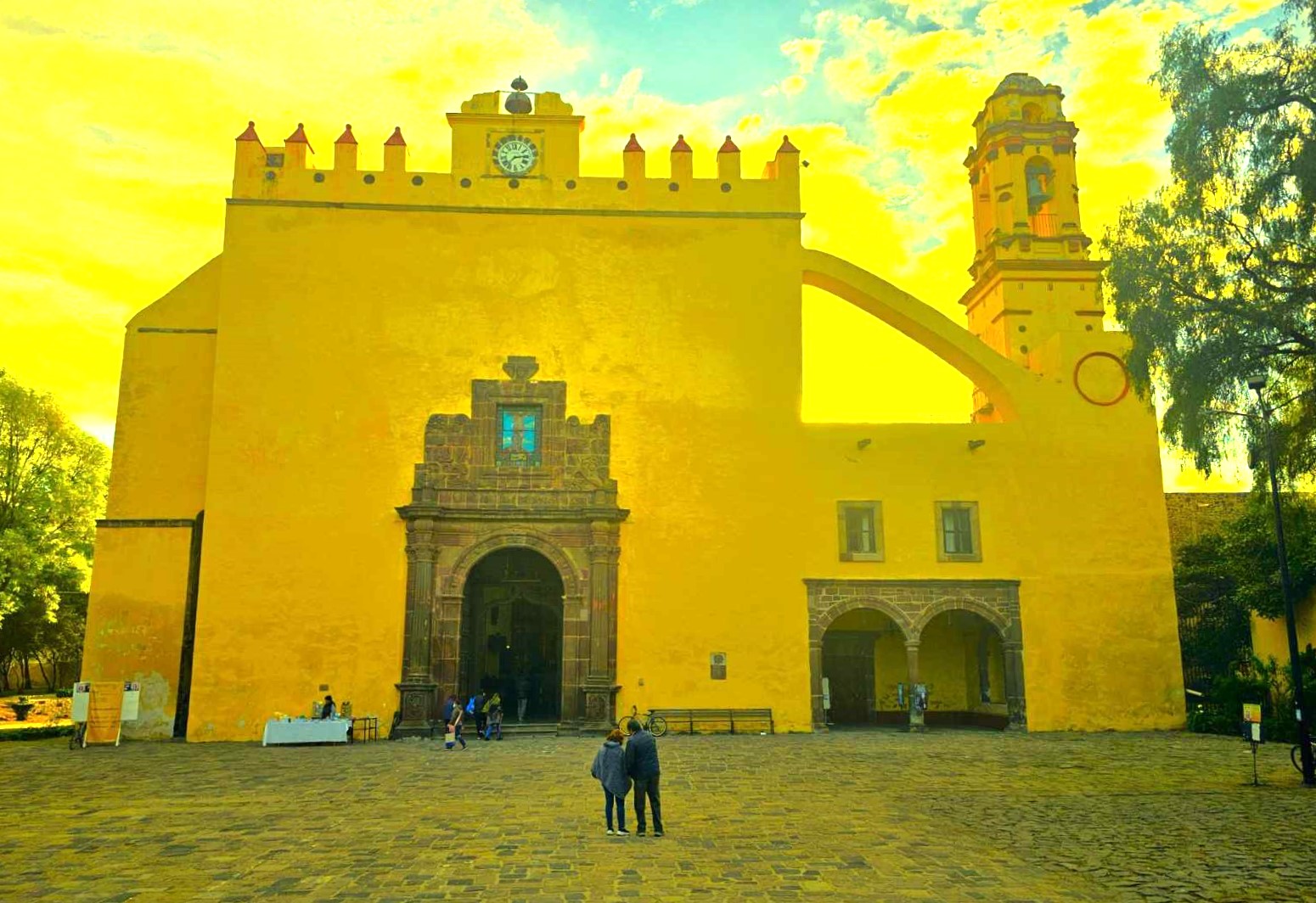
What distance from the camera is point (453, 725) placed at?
678 inches

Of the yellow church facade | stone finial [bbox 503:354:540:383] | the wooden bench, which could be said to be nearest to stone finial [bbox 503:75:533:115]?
the yellow church facade

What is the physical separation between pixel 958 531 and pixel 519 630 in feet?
32.3

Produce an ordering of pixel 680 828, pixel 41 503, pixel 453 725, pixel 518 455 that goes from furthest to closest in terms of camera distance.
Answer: pixel 41 503
pixel 518 455
pixel 453 725
pixel 680 828

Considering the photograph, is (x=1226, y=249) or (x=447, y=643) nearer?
(x=1226, y=249)

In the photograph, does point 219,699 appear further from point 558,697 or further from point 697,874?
point 697,874

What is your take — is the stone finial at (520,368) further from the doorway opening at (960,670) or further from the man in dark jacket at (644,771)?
the man in dark jacket at (644,771)

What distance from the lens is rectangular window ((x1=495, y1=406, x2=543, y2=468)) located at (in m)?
21.0

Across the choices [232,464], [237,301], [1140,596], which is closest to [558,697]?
[232,464]

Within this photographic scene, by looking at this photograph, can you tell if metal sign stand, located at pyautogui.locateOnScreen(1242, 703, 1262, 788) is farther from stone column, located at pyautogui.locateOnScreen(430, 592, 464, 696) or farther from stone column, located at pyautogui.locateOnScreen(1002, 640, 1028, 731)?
stone column, located at pyautogui.locateOnScreen(430, 592, 464, 696)

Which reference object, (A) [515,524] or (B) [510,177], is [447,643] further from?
(B) [510,177]

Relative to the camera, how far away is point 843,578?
20.8 meters

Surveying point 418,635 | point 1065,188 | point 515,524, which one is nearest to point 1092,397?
point 1065,188

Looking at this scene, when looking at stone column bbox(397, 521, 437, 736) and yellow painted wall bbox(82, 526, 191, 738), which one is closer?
stone column bbox(397, 521, 437, 736)

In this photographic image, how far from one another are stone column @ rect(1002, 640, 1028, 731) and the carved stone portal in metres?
A: 8.20
